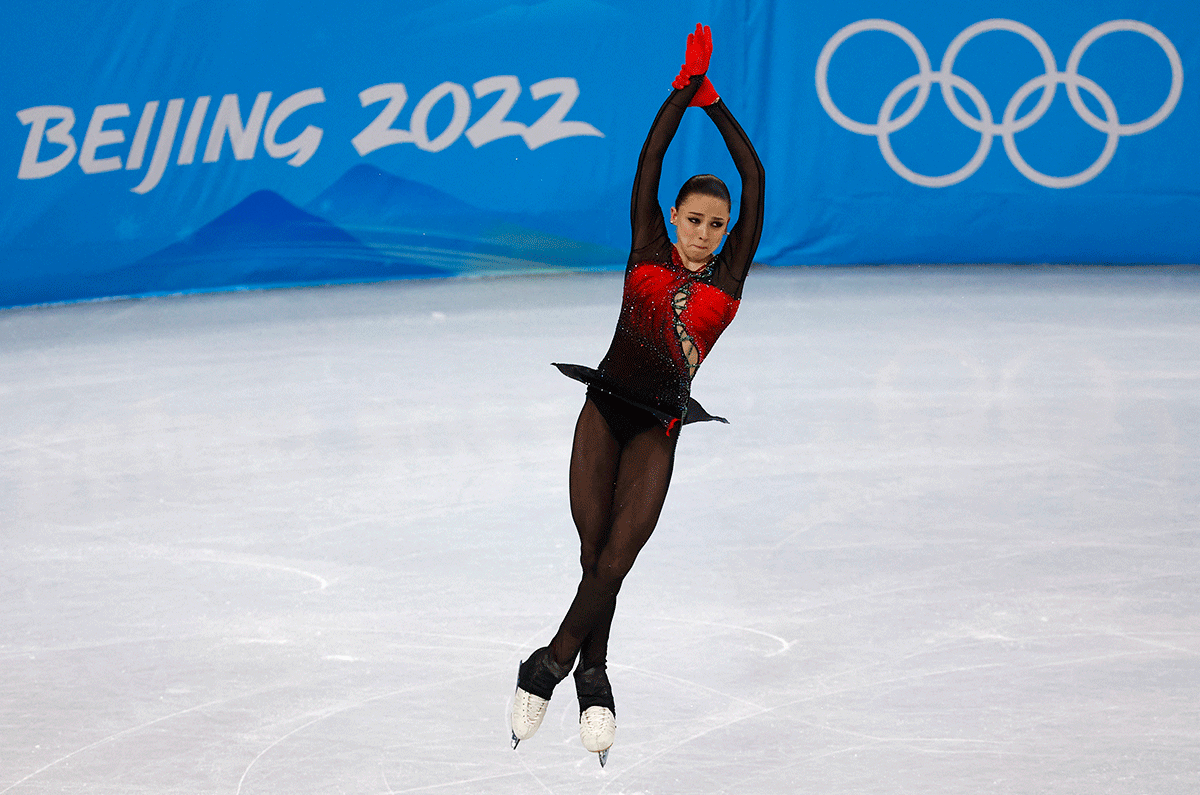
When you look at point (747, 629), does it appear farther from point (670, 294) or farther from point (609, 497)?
point (670, 294)

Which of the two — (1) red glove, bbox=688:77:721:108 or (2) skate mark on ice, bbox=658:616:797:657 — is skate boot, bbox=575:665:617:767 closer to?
(2) skate mark on ice, bbox=658:616:797:657

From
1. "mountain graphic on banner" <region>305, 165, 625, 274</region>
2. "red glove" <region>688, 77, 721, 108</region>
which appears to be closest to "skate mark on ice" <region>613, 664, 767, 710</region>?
"red glove" <region>688, 77, 721, 108</region>

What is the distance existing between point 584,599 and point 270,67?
291 inches

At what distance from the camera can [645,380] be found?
297 centimetres

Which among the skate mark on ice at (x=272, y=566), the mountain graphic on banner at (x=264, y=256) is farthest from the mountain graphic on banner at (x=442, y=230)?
the skate mark on ice at (x=272, y=566)

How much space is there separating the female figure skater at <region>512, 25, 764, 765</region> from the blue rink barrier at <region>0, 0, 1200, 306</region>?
7026 mm

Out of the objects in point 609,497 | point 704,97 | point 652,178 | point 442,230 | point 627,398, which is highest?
point 442,230

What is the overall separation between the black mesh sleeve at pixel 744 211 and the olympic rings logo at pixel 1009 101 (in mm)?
7519

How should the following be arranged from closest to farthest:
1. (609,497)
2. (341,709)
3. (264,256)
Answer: (609,497)
(341,709)
(264,256)

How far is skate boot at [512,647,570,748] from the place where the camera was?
2979mm

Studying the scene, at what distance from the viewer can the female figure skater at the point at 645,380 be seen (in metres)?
2.92

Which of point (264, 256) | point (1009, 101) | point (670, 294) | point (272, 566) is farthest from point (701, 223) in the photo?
point (1009, 101)

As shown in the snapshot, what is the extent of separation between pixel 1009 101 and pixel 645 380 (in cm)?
799

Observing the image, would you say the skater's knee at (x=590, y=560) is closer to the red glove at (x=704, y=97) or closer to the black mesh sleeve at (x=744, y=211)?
the black mesh sleeve at (x=744, y=211)
